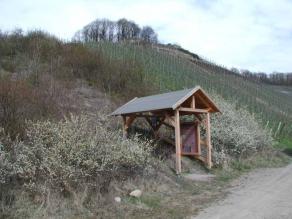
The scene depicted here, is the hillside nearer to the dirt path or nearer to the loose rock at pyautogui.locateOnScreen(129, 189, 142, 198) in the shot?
the loose rock at pyautogui.locateOnScreen(129, 189, 142, 198)

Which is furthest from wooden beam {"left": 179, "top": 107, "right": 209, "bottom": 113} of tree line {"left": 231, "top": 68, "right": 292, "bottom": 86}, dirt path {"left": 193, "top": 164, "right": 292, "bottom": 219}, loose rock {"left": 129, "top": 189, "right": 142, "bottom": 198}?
tree line {"left": 231, "top": 68, "right": 292, "bottom": 86}

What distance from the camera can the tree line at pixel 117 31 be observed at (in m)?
62.7

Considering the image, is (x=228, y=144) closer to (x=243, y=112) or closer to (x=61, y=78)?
(x=243, y=112)

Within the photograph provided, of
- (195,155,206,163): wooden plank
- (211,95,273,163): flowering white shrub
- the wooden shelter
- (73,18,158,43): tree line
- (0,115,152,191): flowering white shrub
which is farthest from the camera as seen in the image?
→ (73,18,158,43): tree line

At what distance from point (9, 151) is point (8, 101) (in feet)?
9.34

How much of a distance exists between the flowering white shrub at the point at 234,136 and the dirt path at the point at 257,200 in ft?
8.69

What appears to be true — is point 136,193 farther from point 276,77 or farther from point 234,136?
point 276,77

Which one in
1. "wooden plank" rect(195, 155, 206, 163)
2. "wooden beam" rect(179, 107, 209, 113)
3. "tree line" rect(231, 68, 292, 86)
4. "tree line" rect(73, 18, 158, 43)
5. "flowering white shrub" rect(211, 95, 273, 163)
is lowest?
"wooden plank" rect(195, 155, 206, 163)

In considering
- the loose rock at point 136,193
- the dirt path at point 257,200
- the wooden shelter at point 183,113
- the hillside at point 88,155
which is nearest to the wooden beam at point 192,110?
the wooden shelter at point 183,113

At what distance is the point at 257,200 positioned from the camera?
33.1 ft

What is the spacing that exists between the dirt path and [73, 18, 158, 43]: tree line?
47716mm

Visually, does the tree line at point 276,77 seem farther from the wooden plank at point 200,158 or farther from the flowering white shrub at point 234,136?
the wooden plank at point 200,158

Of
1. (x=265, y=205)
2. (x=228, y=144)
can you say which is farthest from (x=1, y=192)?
(x=228, y=144)

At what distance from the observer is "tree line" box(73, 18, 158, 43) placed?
6274 cm
